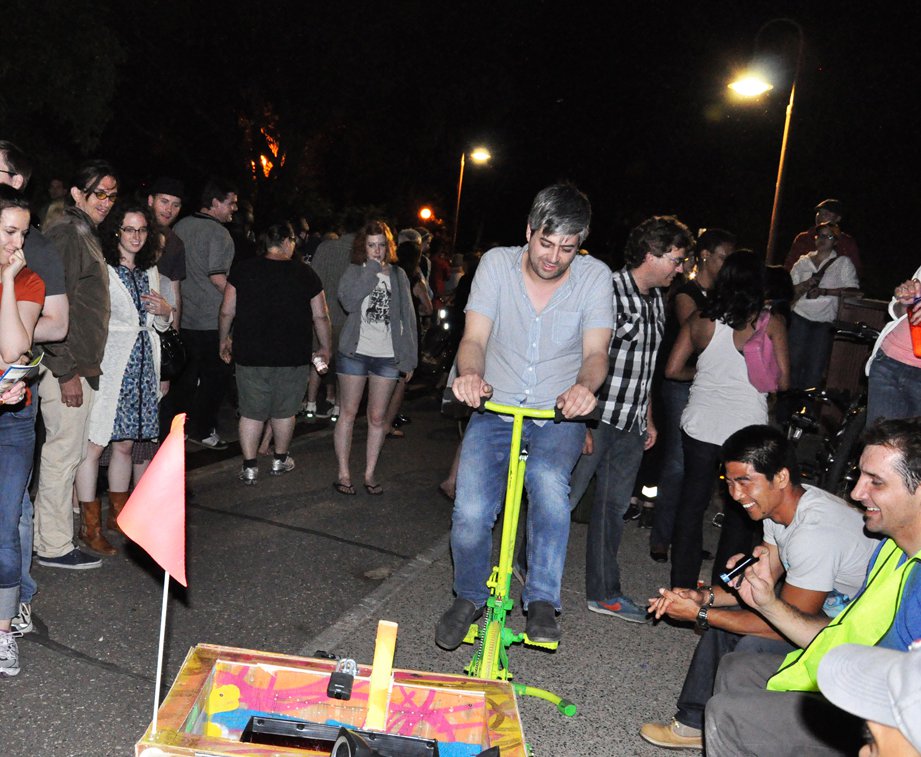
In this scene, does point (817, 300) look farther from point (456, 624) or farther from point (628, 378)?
point (456, 624)

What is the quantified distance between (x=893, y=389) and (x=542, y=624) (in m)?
2.54

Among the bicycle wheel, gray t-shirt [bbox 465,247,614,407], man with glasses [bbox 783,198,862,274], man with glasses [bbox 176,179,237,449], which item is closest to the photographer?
gray t-shirt [bbox 465,247,614,407]

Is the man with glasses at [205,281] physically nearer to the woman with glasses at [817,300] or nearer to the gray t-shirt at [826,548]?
the gray t-shirt at [826,548]

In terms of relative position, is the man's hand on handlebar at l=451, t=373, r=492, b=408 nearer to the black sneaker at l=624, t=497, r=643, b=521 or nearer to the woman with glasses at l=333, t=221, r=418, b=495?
the woman with glasses at l=333, t=221, r=418, b=495

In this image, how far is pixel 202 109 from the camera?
85.7 ft

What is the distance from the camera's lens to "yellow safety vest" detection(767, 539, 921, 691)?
282 cm

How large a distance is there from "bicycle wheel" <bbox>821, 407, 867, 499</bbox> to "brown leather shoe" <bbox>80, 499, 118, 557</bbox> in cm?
523

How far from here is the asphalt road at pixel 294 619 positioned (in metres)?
4.04

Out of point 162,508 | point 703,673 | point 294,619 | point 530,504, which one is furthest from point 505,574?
point 294,619

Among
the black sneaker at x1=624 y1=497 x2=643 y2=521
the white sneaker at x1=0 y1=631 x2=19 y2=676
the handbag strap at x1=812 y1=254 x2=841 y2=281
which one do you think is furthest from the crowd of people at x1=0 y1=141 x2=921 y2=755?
the handbag strap at x1=812 y1=254 x2=841 y2=281

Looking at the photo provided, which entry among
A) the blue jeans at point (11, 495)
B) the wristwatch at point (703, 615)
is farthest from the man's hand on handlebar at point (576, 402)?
the blue jeans at point (11, 495)

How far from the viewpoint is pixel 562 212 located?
3.92m

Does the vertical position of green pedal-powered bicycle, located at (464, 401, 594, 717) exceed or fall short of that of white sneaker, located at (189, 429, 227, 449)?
it exceeds it

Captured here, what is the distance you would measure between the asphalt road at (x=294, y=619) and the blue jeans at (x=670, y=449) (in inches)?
17.6
